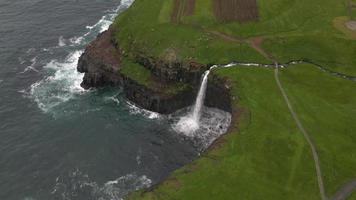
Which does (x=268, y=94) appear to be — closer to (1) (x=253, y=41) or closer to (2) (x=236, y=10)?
(1) (x=253, y=41)

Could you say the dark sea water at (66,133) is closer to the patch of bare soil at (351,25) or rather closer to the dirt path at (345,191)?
the dirt path at (345,191)

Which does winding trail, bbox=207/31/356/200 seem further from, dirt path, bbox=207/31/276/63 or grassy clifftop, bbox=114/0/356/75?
grassy clifftop, bbox=114/0/356/75

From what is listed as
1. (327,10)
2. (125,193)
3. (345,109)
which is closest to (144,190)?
(125,193)

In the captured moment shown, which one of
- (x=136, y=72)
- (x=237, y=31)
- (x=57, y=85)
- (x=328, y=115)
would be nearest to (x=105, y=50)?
(x=136, y=72)

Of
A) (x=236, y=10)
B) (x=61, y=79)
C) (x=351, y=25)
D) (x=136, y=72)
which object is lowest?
(x=61, y=79)

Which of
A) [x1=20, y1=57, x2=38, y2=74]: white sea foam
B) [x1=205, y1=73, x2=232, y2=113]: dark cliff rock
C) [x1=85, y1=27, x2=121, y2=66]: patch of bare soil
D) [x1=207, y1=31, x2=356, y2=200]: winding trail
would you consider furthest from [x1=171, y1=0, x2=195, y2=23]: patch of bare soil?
[x1=20, y1=57, x2=38, y2=74]: white sea foam

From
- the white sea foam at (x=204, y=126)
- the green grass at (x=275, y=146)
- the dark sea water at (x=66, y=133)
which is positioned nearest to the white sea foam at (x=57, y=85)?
the dark sea water at (x=66, y=133)
